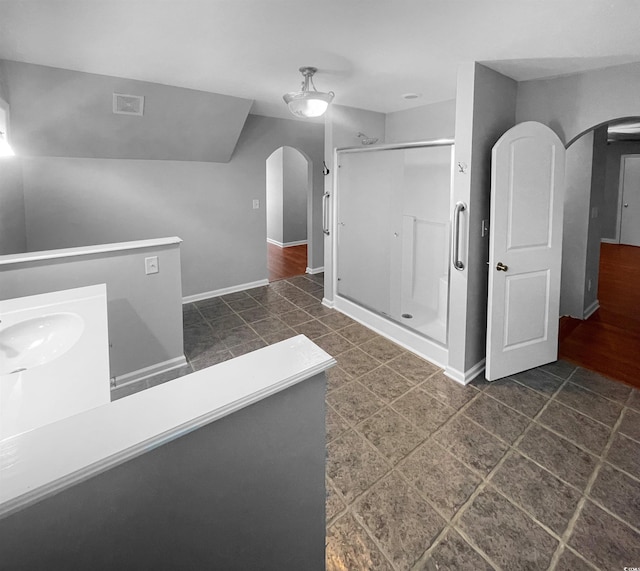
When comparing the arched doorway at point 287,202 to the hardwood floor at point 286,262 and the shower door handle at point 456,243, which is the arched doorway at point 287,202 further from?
the shower door handle at point 456,243

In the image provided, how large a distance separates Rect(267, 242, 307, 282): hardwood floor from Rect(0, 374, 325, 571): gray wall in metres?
4.49

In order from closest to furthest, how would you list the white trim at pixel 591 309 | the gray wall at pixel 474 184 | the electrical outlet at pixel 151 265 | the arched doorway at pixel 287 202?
the gray wall at pixel 474 184 < the electrical outlet at pixel 151 265 < the white trim at pixel 591 309 < the arched doorway at pixel 287 202

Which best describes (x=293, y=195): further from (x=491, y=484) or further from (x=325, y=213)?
(x=491, y=484)

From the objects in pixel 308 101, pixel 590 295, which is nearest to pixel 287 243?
pixel 308 101

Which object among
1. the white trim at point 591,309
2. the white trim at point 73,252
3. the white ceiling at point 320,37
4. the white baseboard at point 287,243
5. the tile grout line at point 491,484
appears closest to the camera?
the tile grout line at point 491,484

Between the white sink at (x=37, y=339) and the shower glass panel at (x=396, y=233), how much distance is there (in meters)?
2.61

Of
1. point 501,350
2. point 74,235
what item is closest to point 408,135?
point 501,350

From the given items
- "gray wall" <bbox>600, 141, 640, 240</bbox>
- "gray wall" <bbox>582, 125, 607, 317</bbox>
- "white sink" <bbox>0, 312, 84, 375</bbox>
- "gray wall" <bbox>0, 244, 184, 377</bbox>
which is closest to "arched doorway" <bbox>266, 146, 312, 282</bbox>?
"gray wall" <bbox>0, 244, 184, 377</bbox>

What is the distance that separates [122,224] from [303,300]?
2149 millimetres

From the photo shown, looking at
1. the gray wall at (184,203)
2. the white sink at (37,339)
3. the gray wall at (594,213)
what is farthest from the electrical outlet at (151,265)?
the gray wall at (594,213)

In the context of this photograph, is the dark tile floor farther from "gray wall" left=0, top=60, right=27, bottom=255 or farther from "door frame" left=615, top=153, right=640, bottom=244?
"door frame" left=615, top=153, right=640, bottom=244

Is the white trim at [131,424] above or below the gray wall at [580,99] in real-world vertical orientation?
below

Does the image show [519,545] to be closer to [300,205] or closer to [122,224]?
[122,224]

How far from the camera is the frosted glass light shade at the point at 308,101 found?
8.71 ft
